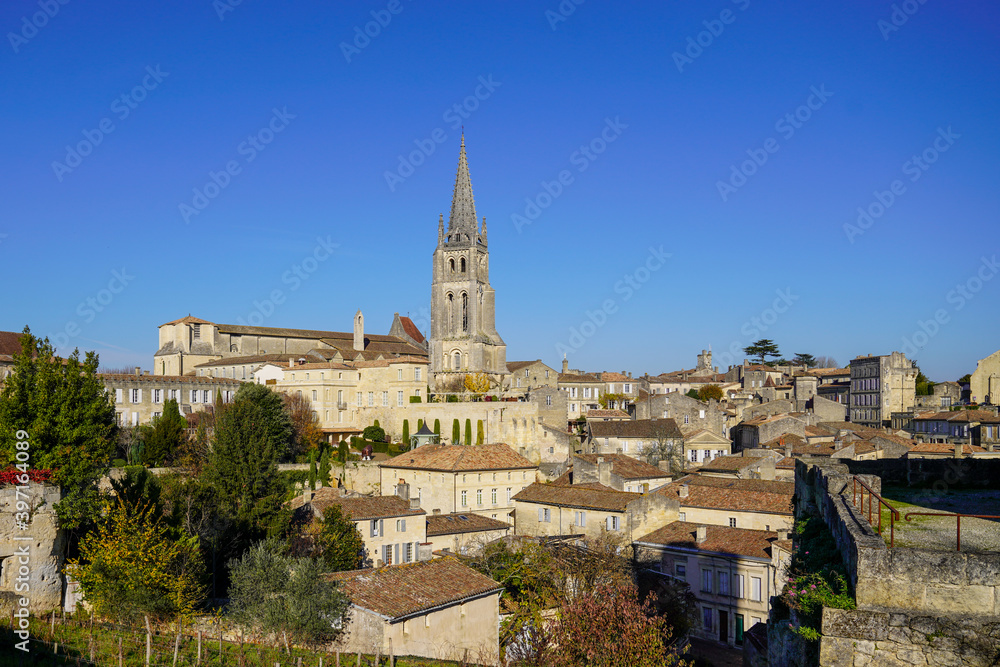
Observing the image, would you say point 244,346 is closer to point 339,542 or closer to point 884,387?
point 339,542

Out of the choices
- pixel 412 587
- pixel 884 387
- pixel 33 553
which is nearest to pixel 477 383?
pixel 884 387

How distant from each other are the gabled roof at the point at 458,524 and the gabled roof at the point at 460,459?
4.50 meters

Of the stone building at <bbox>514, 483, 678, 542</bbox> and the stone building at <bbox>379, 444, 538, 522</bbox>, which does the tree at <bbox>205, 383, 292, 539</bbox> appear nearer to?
the stone building at <bbox>379, 444, 538, 522</bbox>

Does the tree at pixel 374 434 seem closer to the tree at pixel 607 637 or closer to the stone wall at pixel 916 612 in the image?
the tree at pixel 607 637

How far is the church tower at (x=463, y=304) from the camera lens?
77.8 metres

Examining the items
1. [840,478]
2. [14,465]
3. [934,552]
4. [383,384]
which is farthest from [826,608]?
[383,384]

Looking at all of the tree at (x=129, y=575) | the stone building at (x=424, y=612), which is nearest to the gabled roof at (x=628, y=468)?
the stone building at (x=424, y=612)

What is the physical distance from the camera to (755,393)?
8862 centimetres

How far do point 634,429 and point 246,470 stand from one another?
→ 106 ft

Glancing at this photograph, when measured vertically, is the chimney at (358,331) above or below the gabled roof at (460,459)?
above

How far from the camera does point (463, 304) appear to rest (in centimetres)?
8025

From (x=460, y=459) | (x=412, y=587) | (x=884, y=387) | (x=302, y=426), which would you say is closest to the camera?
(x=412, y=587)

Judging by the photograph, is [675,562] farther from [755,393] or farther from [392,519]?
[755,393]

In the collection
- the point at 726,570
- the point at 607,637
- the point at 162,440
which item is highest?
the point at 162,440
